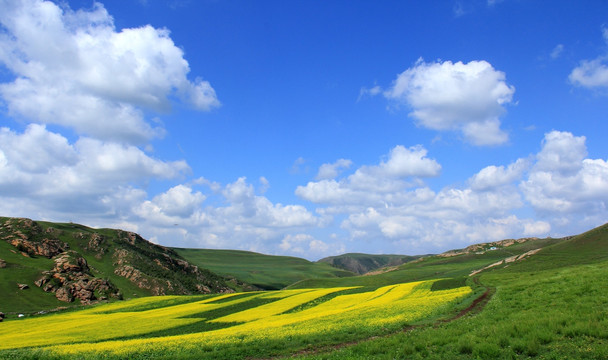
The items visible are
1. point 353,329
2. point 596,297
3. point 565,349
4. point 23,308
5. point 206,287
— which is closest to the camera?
point 565,349

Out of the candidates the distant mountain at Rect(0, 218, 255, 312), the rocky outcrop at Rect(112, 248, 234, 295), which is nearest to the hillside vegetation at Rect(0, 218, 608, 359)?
the distant mountain at Rect(0, 218, 255, 312)

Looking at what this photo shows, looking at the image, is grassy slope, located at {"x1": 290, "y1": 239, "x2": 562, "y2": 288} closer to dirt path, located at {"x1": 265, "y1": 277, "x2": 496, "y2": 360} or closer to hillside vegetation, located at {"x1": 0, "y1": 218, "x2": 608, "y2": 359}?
dirt path, located at {"x1": 265, "y1": 277, "x2": 496, "y2": 360}

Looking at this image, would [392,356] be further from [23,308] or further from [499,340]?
[23,308]

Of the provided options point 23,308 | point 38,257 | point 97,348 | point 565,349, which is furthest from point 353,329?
point 38,257

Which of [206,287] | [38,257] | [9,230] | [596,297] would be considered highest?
[9,230]

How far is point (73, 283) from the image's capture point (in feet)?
314

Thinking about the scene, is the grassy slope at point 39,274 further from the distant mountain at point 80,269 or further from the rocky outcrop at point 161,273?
the rocky outcrop at point 161,273

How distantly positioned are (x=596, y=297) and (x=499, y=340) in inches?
576

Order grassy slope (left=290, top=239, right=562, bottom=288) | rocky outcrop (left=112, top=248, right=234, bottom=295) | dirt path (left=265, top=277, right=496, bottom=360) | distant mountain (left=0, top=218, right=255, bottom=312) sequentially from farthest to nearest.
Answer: rocky outcrop (left=112, top=248, right=234, bottom=295) < grassy slope (left=290, top=239, right=562, bottom=288) < distant mountain (left=0, top=218, right=255, bottom=312) < dirt path (left=265, top=277, right=496, bottom=360)

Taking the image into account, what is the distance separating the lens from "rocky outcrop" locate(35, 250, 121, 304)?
91.3 metres

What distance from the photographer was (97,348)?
26812mm

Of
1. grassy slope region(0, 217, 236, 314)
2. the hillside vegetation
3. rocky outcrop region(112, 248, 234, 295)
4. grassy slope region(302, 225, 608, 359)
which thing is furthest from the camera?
rocky outcrop region(112, 248, 234, 295)

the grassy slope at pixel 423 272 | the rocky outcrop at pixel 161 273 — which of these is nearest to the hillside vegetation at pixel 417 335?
the rocky outcrop at pixel 161 273

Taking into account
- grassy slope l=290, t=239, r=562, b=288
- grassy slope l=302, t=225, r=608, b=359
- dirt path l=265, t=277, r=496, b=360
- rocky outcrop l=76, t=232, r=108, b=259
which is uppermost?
rocky outcrop l=76, t=232, r=108, b=259
